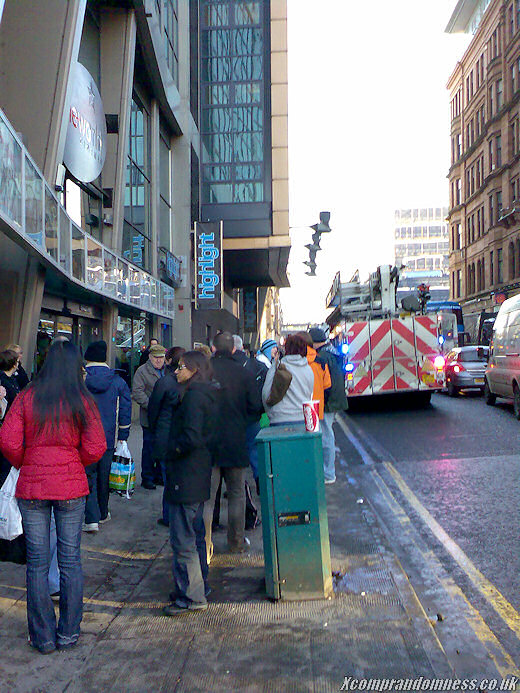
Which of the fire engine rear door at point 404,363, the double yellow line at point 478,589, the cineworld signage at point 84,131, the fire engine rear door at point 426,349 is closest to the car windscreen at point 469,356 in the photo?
the fire engine rear door at point 426,349

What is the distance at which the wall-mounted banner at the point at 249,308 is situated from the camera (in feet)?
174

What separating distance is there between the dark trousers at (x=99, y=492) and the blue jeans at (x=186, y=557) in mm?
2039

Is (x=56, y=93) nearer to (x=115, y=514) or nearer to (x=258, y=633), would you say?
(x=115, y=514)

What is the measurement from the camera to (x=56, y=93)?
10672 mm

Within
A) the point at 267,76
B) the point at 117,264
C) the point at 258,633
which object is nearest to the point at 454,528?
the point at 258,633

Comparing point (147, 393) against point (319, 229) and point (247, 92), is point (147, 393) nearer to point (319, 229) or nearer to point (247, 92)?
point (319, 229)

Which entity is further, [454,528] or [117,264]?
[117,264]

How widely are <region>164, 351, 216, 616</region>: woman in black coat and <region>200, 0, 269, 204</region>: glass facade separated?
2862 cm

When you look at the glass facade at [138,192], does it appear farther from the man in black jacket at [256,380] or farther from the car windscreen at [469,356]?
the man in black jacket at [256,380]

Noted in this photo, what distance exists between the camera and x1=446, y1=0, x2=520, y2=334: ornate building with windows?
45.1 metres

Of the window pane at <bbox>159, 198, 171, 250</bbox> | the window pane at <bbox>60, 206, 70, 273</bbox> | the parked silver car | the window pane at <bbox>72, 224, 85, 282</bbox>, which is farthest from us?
the window pane at <bbox>159, 198, 171, 250</bbox>

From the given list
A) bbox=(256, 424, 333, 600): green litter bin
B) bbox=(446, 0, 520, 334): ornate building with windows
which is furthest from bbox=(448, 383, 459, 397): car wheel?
bbox=(446, 0, 520, 334): ornate building with windows

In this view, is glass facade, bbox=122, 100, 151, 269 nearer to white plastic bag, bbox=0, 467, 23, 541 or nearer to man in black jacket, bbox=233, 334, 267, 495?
man in black jacket, bbox=233, 334, 267, 495

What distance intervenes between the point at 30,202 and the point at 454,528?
6218mm
